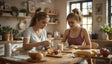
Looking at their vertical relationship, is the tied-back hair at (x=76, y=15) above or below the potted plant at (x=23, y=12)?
below

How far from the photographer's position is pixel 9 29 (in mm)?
4691

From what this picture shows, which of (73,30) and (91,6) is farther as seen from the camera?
(91,6)

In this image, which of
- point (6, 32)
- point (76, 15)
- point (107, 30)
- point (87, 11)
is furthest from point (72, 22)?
point (87, 11)

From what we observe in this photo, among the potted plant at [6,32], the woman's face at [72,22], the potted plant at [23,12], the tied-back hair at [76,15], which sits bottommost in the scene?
the potted plant at [6,32]

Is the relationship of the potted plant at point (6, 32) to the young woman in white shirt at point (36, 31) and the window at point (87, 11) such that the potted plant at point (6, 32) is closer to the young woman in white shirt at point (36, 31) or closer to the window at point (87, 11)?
the young woman in white shirt at point (36, 31)

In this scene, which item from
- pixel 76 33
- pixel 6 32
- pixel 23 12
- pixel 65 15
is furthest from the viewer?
pixel 65 15

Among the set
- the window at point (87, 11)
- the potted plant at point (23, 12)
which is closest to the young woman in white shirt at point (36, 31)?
the potted plant at point (23, 12)

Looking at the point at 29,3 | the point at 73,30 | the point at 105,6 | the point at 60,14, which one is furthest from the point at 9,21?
the point at 105,6

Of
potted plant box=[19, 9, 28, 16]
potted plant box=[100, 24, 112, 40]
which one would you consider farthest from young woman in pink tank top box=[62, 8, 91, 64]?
potted plant box=[19, 9, 28, 16]

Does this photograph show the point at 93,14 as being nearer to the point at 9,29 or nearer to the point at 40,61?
the point at 9,29

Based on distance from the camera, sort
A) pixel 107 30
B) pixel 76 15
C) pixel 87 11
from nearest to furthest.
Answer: pixel 76 15 → pixel 107 30 → pixel 87 11

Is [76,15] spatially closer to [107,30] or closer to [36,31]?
[36,31]

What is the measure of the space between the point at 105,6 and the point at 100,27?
2.19ft

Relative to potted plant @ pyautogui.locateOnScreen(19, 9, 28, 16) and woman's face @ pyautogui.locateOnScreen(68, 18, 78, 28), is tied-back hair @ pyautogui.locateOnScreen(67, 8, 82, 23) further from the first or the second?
potted plant @ pyautogui.locateOnScreen(19, 9, 28, 16)
